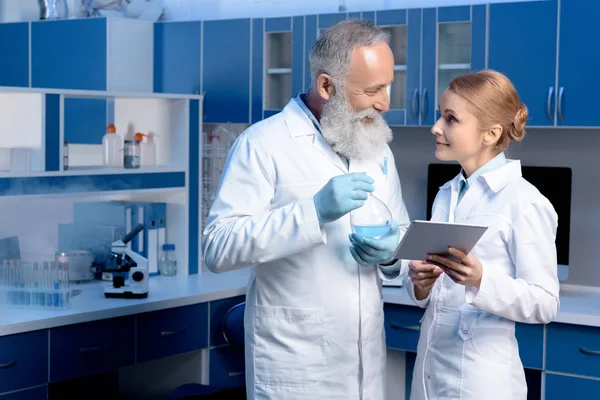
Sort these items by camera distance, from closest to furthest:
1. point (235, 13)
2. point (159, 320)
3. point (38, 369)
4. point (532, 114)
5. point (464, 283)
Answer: point (464, 283) → point (38, 369) → point (159, 320) → point (532, 114) → point (235, 13)

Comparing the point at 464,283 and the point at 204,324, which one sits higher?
the point at 464,283

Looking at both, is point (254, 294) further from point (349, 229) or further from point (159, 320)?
point (159, 320)

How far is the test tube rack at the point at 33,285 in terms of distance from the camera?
3.18 metres

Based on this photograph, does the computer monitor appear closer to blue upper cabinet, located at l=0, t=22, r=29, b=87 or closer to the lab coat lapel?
the lab coat lapel

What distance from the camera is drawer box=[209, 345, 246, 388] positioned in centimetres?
363

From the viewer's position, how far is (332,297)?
7.39 feet

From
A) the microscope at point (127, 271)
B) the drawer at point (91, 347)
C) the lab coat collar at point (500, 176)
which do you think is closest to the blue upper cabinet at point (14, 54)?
the microscope at point (127, 271)

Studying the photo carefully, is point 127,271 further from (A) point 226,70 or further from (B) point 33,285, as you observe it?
(A) point 226,70

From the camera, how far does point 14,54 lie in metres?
4.74

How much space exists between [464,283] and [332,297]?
366 millimetres

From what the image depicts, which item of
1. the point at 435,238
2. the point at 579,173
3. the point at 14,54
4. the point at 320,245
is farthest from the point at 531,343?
the point at 14,54

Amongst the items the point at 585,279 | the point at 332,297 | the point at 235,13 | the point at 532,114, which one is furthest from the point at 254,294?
the point at 235,13

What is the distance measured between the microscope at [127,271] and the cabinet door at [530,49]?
1.56m

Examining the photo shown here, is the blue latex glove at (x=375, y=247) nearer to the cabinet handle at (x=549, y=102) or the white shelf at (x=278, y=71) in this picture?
the cabinet handle at (x=549, y=102)
